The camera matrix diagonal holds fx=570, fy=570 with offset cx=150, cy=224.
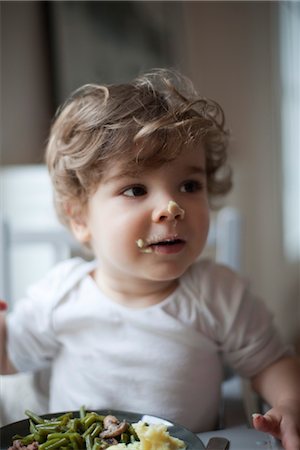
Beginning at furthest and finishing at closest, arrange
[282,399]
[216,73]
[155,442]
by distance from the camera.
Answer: [216,73]
[282,399]
[155,442]

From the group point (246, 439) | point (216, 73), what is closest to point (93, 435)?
point (246, 439)

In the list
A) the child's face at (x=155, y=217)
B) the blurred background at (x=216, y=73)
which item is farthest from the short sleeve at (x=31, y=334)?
the blurred background at (x=216, y=73)

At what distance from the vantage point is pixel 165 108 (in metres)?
0.51

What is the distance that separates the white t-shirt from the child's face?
0.07 meters

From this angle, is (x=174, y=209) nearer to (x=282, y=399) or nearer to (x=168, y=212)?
(x=168, y=212)

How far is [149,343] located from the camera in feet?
1.87

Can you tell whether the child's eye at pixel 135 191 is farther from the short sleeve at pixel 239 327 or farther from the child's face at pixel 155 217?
the short sleeve at pixel 239 327

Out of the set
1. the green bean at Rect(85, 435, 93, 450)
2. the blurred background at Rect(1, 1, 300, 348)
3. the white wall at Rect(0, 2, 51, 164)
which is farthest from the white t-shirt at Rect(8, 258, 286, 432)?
the white wall at Rect(0, 2, 51, 164)

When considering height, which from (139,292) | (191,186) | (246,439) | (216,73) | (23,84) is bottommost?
(246,439)

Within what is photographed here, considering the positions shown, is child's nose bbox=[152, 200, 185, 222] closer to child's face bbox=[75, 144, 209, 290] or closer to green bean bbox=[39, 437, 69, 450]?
child's face bbox=[75, 144, 209, 290]

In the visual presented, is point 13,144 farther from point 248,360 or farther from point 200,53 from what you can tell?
point 248,360

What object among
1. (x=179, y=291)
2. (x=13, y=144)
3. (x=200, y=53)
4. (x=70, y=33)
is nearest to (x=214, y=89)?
(x=200, y=53)

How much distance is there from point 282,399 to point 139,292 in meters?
0.17

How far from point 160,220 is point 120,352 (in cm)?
16
